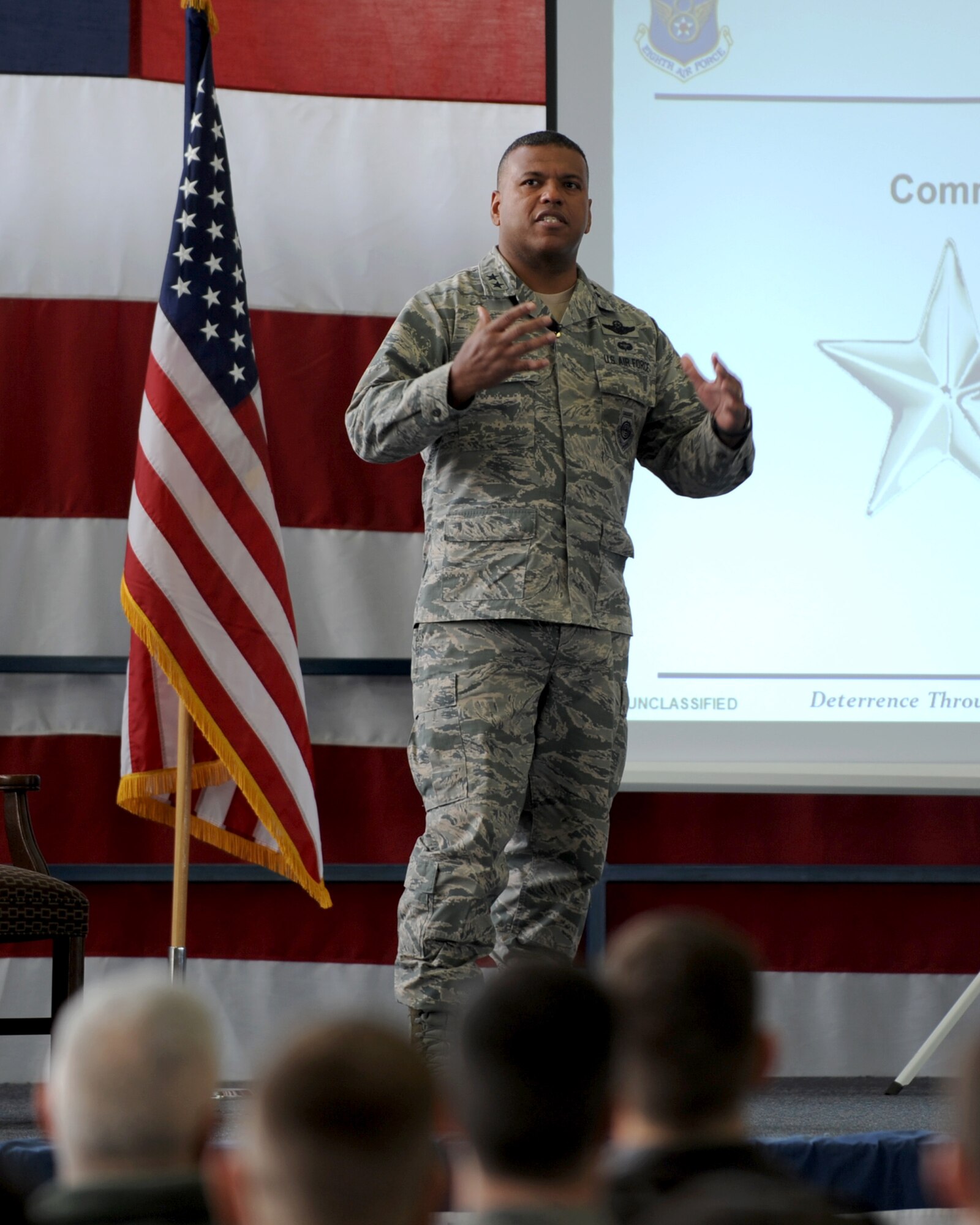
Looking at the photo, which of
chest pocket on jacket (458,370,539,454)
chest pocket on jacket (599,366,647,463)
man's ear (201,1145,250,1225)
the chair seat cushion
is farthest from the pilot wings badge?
man's ear (201,1145,250,1225)

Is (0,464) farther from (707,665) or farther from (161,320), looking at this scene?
(707,665)

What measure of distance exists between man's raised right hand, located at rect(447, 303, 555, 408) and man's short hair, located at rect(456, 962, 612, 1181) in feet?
4.33

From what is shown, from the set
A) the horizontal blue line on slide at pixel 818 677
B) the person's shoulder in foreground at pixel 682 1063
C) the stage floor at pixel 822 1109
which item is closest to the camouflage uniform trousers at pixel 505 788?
the stage floor at pixel 822 1109

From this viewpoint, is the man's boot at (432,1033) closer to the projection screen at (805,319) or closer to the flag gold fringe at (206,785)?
the flag gold fringe at (206,785)

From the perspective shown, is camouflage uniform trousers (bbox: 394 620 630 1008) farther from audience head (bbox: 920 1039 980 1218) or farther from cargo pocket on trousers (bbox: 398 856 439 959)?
audience head (bbox: 920 1039 980 1218)

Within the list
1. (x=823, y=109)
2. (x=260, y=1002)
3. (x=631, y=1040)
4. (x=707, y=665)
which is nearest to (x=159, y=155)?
(x=823, y=109)

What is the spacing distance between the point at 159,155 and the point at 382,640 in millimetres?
1194

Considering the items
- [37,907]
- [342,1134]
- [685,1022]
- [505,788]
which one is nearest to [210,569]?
[37,907]

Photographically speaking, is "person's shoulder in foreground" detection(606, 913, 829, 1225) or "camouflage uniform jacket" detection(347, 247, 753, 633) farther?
"camouflage uniform jacket" detection(347, 247, 753, 633)

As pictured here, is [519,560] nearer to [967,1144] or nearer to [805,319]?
[805,319]

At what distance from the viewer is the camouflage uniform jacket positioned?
7.34 feet

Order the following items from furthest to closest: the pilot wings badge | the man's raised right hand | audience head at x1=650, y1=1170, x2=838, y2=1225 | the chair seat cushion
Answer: the pilot wings badge < the chair seat cushion < the man's raised right hand < audience head at x1=650, y1=1170, x2=838, y2=1225

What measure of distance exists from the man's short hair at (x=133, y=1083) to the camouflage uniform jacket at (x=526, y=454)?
1.41 meters

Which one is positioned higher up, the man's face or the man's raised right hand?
the man's face
